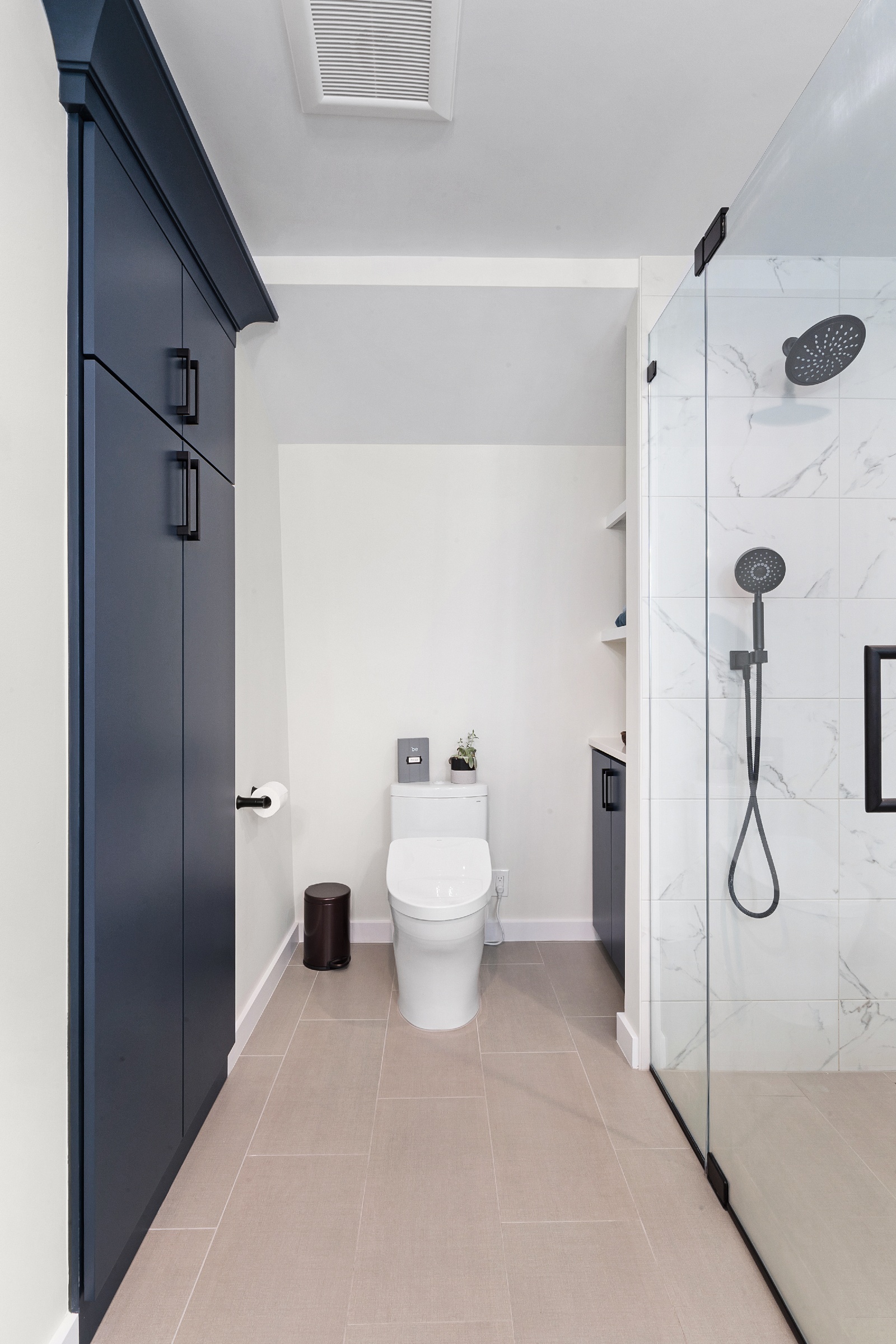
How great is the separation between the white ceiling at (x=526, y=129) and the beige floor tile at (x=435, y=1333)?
2425mm

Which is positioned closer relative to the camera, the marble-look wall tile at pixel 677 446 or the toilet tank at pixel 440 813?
the marble-look wall tile at pixel 677 446

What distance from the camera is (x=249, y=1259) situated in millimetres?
1411

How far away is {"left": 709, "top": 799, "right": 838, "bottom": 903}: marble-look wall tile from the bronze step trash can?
63.2 inches

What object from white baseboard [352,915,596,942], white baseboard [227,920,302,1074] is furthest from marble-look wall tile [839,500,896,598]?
white baseboard [352,915,596,942]

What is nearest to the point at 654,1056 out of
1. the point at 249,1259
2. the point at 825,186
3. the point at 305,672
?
the point at 249,1259

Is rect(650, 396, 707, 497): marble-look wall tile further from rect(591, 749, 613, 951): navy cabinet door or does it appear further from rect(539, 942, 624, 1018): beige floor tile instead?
rect(539, 942, 624, 1018): beige floor tile

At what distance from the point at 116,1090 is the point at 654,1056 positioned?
1.47 metres

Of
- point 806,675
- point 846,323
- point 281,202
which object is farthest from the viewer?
point 281,202

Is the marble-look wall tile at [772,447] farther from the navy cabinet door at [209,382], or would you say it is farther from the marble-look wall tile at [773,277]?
the navy cabinet door at [209,382]

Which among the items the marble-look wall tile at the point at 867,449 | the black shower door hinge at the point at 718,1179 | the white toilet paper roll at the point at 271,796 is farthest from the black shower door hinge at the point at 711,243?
the black shower door hinge at the point at 718,1179

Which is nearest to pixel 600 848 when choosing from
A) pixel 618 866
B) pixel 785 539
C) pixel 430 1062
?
pixel 618 866

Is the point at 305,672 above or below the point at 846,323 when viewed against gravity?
below

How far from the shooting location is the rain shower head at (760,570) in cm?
131

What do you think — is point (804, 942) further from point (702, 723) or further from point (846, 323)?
point (846, 323)
